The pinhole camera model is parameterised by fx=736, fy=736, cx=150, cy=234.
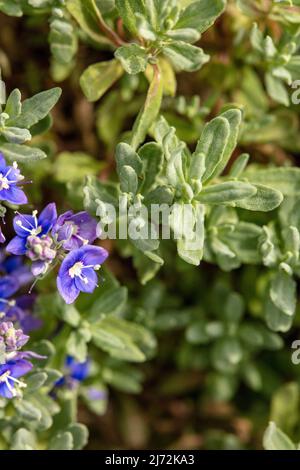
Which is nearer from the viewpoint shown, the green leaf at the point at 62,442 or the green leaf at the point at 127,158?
the green leaf at the point at 127,158

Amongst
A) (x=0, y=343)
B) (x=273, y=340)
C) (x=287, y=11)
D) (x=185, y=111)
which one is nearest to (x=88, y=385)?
(x=273, y=340)

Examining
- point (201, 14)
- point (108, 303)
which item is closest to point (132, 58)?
point (201, 14)

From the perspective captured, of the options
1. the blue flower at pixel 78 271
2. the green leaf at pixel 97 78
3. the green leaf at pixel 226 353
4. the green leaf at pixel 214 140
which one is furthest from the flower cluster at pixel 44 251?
the green leaf at pixel 226 353

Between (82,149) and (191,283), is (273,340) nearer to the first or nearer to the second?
(191,283)

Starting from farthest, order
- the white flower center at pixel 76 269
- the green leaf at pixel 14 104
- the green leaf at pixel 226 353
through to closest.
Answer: the green leaf at pixel 226 353
the green leaf at pixel 14 104
the white flower center at pixel 76 269

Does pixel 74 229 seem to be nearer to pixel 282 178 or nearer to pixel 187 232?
pixel 187 232

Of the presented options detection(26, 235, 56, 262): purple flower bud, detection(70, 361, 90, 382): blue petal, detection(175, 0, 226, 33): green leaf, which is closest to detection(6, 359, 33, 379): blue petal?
detection(26, 235, 56, 262): purple flower bud

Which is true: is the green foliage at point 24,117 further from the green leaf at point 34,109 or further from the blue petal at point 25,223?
the blue petal at point 25,223
